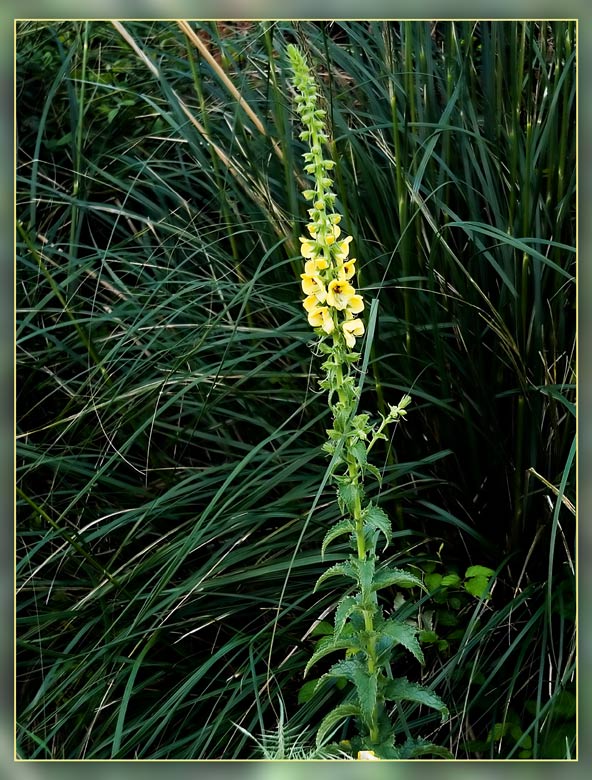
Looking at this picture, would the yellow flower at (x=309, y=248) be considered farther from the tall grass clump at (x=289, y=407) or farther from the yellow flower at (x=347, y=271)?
the tall grass clump at (x=289, y=407)

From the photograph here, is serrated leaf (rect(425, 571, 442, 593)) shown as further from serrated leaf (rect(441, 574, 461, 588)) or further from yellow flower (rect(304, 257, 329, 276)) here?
yellow flower (rect(304, 257, 329, 276))

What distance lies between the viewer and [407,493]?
1.56 meters

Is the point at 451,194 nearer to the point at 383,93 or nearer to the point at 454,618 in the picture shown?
the point at 383,93

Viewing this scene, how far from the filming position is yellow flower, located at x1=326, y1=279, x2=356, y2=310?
3.84ft

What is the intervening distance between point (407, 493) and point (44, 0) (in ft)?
3.45

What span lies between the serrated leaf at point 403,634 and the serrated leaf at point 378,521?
12 centimetres

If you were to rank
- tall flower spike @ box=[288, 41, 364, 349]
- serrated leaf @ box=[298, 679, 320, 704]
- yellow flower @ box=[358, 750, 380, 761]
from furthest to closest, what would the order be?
1. serrated leaf @ box=[298, 679, 320, 704]
2. yellow flower @ box=[358, 750, 380, 761]
3. tall flower spike @ box=[288, 41, 364, 349]

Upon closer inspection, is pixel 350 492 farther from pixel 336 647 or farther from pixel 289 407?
pixel 289 407

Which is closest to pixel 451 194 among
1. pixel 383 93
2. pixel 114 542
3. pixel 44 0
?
pixel 383 93

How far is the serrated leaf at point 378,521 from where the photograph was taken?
119 centimetres

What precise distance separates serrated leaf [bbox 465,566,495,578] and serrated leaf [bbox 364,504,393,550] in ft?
1.19

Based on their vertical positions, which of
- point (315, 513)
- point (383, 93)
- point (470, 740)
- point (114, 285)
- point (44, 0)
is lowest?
point (470, 740)

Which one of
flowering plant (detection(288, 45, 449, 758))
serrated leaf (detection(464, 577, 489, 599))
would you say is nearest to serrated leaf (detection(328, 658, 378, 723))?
flowering plant (detection(288, 45, 449, 758))

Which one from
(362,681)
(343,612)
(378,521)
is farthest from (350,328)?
(362,681)
